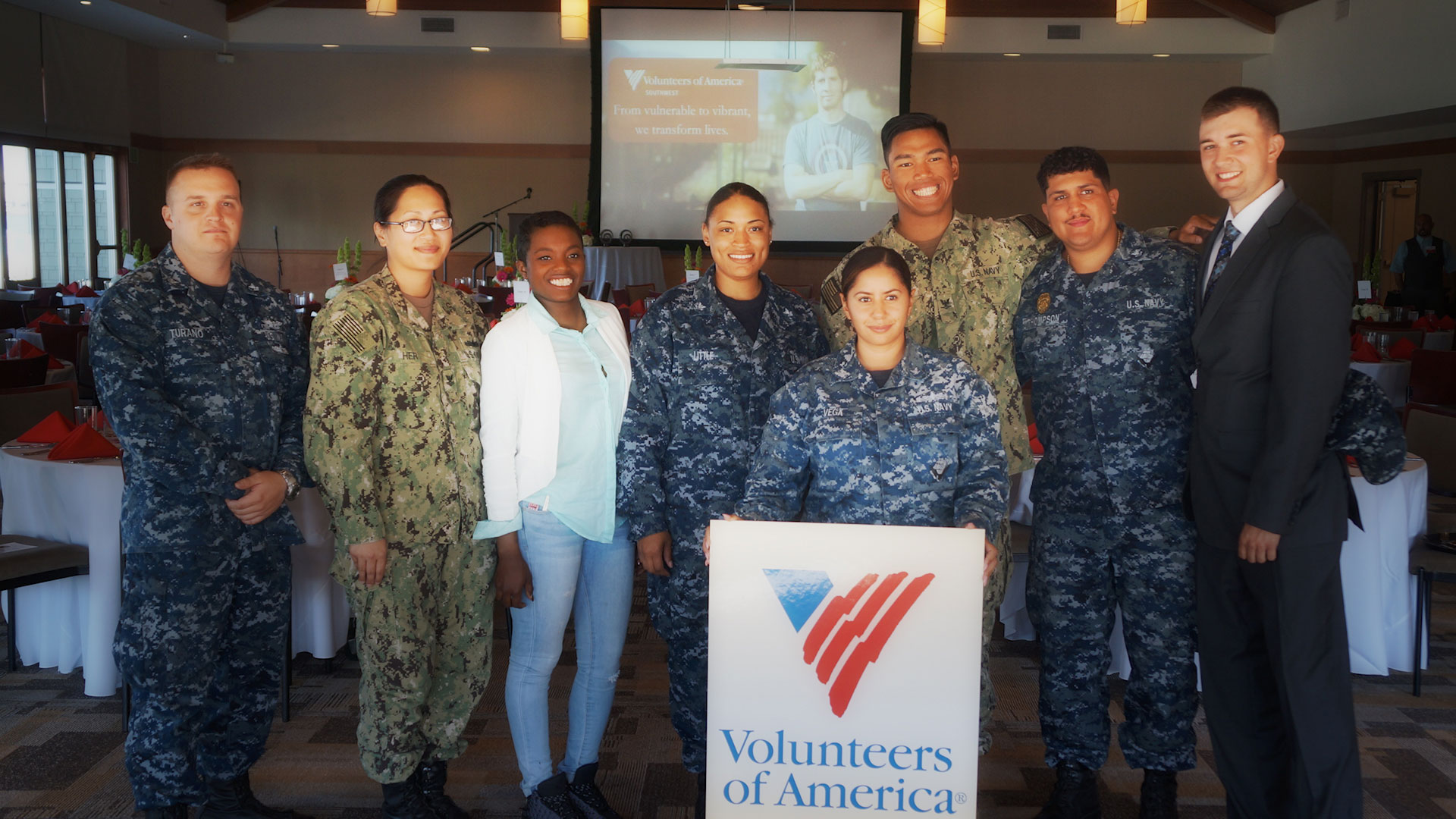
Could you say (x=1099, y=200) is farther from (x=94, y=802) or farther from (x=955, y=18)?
(x=955, y=18)

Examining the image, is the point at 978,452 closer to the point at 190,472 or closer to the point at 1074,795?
the point at 1074,795

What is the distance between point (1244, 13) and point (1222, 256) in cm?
1271

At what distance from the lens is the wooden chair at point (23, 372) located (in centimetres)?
525

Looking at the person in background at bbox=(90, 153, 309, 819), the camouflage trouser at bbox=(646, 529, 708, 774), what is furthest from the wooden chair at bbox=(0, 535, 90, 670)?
the camouflage trouser at bbox=(646, 529, 708, 774)

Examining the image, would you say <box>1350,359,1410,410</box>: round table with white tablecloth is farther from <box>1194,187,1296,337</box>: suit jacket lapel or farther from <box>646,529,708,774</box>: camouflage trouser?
<box>646,529,708,774</box>: camouflage trouser

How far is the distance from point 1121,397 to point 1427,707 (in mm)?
2029

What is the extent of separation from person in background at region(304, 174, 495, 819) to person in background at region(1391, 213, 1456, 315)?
12421 millimetres

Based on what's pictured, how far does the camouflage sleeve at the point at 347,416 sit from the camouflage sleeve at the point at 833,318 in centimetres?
116

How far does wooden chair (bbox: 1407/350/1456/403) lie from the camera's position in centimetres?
601

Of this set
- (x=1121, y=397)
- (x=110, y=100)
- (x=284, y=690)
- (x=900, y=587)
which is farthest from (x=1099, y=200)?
(x=110, y=100)

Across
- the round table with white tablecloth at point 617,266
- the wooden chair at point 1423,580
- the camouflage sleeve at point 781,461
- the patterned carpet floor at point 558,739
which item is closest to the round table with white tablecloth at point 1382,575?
the wooden chair at point 1423,580

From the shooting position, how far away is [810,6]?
12633mm

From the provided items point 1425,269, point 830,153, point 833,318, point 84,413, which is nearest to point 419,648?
point 833,318

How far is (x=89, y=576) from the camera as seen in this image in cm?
356
